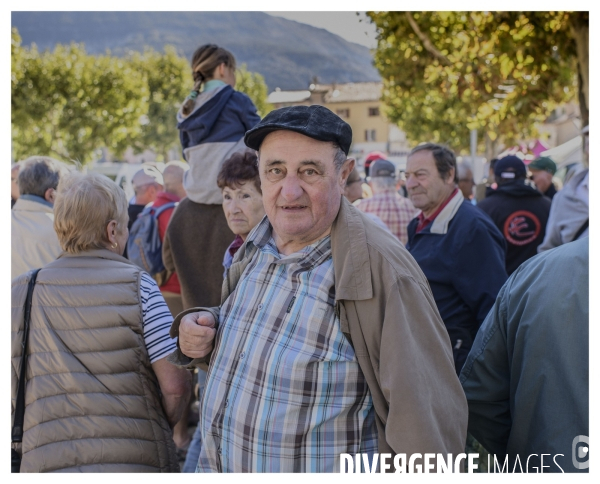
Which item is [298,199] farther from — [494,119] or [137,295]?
[494,119]

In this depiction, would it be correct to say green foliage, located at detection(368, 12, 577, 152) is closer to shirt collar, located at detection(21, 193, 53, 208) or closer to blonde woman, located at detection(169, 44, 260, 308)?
blonde woman, located at detection(169, 44, 260, 308)

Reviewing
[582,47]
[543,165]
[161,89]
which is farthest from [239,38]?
[161,89]

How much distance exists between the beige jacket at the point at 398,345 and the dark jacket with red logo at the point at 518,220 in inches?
171

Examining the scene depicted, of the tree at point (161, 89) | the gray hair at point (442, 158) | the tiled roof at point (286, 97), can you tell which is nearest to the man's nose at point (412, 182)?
the gray hair at point (442, 158)

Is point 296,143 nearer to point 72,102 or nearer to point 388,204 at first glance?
point 388,204

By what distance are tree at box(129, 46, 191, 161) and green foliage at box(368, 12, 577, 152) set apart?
135ft

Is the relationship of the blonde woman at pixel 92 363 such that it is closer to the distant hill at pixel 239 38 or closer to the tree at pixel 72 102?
the distant hill at pixel 239 38

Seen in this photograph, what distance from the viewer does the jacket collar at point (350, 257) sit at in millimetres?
1828

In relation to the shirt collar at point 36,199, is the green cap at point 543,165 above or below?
above

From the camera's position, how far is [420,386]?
1.75m

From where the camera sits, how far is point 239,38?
45.8 feet

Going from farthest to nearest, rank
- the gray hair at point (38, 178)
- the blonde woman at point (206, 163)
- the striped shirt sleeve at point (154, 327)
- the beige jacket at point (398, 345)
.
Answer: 1. the gray hair at point (38, 178)
2. the blonde woman at point (206, 163)
3. the striped shirt sleeve at point (154, 327)
4. the beige jacket at point (398, 345)

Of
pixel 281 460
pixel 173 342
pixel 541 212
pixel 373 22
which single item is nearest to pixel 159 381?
pixel 173 342

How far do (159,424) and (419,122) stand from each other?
35.1m
